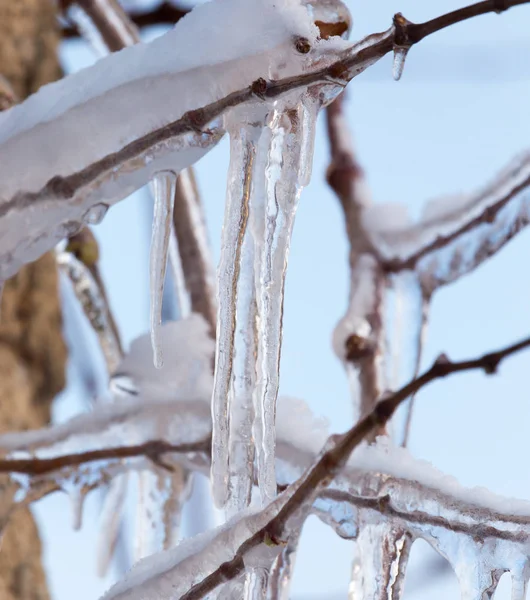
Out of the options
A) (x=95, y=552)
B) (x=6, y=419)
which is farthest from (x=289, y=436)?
(x=6, y=419)

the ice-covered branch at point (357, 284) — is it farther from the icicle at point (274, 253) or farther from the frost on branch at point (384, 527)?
the icicle at point (274, 253)

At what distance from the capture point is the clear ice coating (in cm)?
42

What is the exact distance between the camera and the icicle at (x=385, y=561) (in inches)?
18.0

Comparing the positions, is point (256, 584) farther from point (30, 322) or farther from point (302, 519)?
point (30, 322)

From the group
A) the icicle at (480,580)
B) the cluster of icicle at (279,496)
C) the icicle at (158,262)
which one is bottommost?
the icicle at (480,580)

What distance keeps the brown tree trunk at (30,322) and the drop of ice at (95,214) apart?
58cm

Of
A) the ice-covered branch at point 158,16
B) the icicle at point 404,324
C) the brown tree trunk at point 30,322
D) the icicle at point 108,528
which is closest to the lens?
the icicle at point 108,528

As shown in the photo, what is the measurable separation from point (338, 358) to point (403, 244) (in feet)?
0.61

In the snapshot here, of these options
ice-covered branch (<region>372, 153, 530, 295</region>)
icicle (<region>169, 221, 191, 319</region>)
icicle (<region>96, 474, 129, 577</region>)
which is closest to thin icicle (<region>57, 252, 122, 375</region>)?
icicle (<region>169, 221, 191, 319</region>)

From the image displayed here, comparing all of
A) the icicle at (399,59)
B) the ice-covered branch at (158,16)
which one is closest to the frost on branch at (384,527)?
the icicle at (399,59)

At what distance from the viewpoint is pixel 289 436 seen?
576mm

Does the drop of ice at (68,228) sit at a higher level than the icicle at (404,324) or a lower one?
lower

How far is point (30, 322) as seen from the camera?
1112 mm

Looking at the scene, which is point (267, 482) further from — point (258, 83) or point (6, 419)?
point (6, 419)
